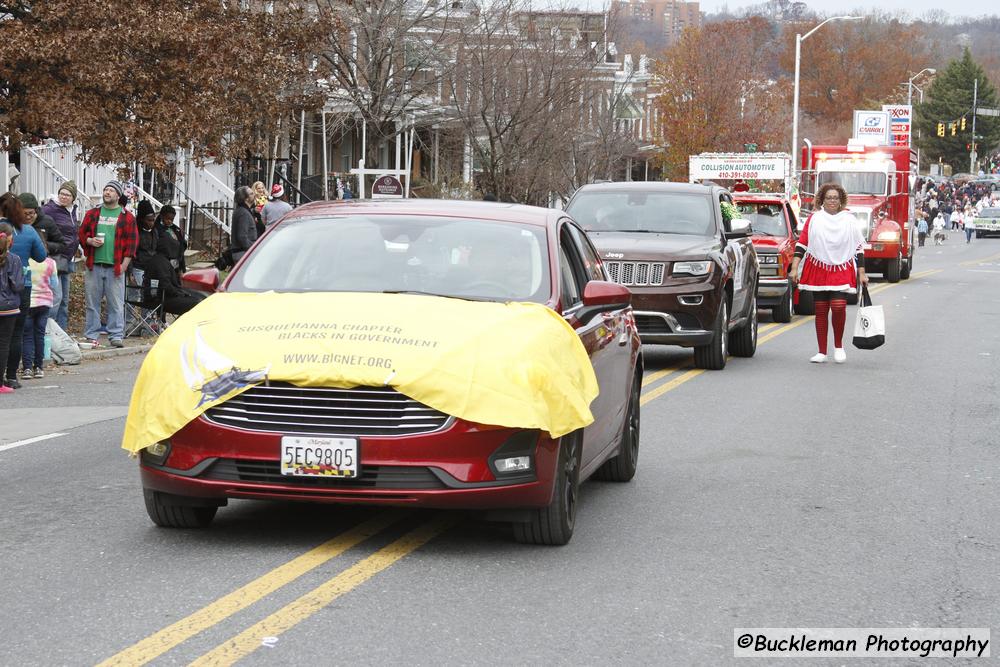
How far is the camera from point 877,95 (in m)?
127

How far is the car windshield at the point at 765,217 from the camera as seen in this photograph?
925 inches

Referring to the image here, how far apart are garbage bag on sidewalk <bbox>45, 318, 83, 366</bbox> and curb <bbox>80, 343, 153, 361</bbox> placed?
502 mm

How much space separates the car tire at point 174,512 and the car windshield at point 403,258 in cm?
113

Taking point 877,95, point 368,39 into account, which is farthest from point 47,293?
point 877,95

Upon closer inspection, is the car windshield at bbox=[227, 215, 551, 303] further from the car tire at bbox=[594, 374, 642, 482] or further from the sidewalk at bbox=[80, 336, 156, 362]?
the sidewalk at bbox=[80, 336, 156, 362]

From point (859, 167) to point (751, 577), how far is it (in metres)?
30.5

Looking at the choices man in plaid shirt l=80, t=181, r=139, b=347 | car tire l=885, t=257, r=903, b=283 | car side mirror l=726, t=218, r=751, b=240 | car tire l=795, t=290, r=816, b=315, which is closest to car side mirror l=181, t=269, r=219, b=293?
car side mirror l=726, t=218, r=751, b=240

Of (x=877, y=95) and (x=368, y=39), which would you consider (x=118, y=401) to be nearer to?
(x=368, y=39)

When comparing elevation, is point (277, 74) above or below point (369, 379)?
above

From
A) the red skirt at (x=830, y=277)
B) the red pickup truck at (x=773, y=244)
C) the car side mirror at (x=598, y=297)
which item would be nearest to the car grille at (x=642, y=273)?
the red skirt at (x=830, y=277)

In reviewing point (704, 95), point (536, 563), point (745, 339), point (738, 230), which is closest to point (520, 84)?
point (745, 339)

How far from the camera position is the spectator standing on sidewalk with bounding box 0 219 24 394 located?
42.5 ft

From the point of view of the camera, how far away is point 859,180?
35625 mm

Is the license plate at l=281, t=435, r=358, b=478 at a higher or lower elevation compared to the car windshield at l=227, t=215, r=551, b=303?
lower
